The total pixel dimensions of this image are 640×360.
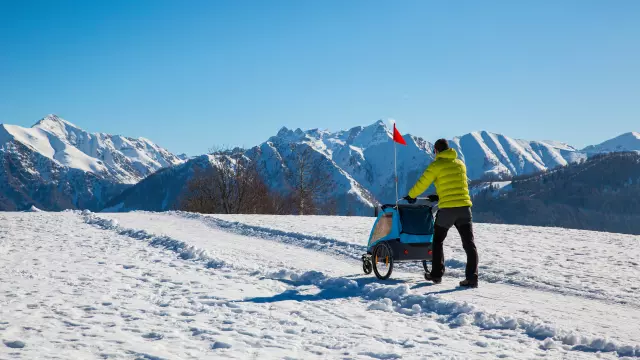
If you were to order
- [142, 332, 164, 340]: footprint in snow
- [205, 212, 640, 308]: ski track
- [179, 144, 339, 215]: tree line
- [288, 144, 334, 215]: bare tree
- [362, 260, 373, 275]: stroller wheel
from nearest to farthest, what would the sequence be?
[142, 332, 164, 340]: footprint in snow, [205, 212, 640, 308]: ski track, [362, 260, 373, 275]: stroller wheel, [288, 144, 334, 215]: bare tree, [179, 144, 339, 215]: tree line

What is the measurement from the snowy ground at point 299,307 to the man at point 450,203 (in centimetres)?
50

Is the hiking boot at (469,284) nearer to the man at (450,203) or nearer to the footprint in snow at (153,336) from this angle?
the man at (450,203)

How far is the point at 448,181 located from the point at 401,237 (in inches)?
56.5

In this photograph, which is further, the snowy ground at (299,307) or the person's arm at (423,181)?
the person's arm at (423,181)

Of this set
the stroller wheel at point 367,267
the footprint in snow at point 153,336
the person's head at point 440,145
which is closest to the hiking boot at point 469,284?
the stroller wheel at point 367,267

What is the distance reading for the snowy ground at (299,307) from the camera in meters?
5.66

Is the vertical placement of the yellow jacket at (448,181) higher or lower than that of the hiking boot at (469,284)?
higher

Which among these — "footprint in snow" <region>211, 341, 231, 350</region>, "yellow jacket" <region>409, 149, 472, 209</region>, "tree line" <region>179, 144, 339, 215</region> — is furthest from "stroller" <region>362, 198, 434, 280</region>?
"tree line" <region>179, 144, 339, 215</region>

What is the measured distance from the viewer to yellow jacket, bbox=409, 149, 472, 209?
9227 millimetres

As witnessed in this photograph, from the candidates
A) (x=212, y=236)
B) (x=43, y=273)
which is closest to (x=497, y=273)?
(x=43, y=273)

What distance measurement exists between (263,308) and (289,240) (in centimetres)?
1113

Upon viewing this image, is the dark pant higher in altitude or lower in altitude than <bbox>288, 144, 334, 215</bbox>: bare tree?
lower

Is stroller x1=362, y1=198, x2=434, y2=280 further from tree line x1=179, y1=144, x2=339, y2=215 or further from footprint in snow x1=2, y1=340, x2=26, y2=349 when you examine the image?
tree line x1=179, y1=144, x2=339, y2=215

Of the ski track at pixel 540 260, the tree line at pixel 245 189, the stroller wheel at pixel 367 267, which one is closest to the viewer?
the ski track at pixel 540 260
